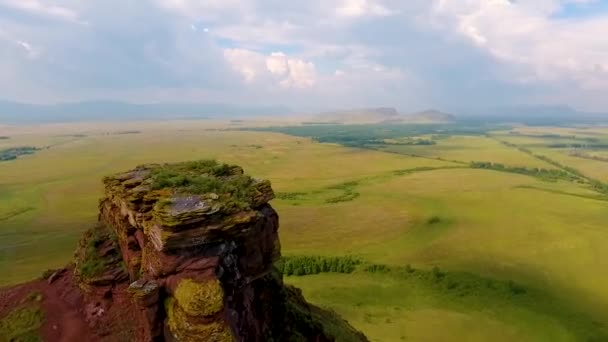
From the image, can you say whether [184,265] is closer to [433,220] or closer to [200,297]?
[200,297]

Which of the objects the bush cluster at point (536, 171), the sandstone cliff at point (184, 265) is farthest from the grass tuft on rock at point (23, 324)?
the bush cluster at point (536, 171)

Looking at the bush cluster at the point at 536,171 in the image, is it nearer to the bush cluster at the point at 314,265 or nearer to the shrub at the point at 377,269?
the shrub at the point at 377,269

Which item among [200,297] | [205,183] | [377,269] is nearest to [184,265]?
[200,297]

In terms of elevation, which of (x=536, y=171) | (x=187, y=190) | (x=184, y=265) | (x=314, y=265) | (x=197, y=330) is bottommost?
(x=314, y=265)

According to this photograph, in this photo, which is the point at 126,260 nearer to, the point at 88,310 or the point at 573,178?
the point at 88,310

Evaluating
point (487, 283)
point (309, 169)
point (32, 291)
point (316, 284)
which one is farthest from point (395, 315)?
point (309, 169)

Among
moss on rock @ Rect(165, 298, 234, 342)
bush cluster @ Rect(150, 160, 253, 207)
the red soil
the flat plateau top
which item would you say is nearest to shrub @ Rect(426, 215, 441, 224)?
the flat plateau top

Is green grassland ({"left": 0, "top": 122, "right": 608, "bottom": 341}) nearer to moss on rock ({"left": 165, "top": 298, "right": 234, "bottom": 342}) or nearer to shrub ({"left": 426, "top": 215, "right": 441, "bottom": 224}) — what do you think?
shrub ({"left": 426, "top": 215, "right": 441, "bottom": 224})
